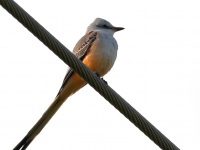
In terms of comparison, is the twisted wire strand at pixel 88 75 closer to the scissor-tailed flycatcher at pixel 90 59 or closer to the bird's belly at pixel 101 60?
the scissor-tailed flycatcher at pixel 90 59

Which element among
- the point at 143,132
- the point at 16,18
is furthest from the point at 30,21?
the point at 143,132

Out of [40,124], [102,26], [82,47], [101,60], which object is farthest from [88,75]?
[102,26]

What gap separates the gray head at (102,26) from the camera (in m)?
9.19

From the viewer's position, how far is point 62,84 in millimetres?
8148

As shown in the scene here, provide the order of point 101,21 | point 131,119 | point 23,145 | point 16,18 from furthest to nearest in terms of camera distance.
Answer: point 101,21 → point 23,145 → point 131,119 → point 16,18

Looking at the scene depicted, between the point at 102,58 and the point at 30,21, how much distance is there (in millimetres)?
3302

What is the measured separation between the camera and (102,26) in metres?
9.47

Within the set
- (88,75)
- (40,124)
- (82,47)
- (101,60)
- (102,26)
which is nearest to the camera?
(88,75)

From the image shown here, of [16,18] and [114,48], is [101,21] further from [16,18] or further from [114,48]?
[16,18]

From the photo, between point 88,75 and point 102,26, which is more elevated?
point 102,26

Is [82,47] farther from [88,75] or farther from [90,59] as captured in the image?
[88,75]

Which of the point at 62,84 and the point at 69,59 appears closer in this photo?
the point at 69,59

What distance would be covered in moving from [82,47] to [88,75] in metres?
3.30

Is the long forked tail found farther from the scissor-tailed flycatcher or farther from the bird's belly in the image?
the bird's belly
